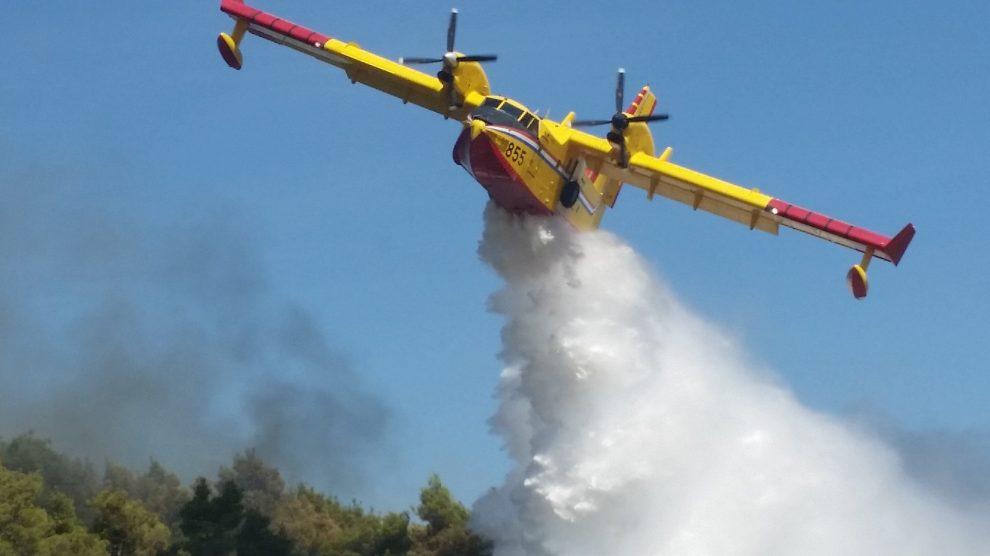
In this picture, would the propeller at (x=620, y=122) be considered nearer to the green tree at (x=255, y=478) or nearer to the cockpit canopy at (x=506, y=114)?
the cockpit canopy at (x=506, y=114)

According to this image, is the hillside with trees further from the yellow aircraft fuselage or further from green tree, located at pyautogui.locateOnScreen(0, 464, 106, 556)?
the yellow aircraft fuselage

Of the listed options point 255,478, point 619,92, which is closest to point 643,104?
point 619,92

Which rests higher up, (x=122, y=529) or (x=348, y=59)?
(x=348, y=59)

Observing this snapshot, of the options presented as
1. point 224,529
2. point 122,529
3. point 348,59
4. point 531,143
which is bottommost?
point 122,529

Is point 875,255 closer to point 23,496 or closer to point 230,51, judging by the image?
point 230,51

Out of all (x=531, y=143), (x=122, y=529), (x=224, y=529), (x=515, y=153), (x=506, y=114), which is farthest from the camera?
(x=224, y=529)

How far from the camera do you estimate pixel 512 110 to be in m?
28.8

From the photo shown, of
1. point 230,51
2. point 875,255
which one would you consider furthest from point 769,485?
point 230,51

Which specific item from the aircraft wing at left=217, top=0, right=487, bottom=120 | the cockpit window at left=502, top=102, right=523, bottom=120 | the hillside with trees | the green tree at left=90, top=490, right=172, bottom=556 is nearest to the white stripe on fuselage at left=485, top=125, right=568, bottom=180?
the cockpit window at left=502, top=102, right=523, bottom=120

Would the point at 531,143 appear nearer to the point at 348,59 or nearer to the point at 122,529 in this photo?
the point at 348,59

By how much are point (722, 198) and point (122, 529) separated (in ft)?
48.7

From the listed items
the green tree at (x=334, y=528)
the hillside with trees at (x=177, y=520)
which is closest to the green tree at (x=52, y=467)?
the hillside with trees at (x=177, y=520)

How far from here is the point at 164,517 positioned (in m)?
46.5

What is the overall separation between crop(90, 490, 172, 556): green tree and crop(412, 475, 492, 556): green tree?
19.6 ft
